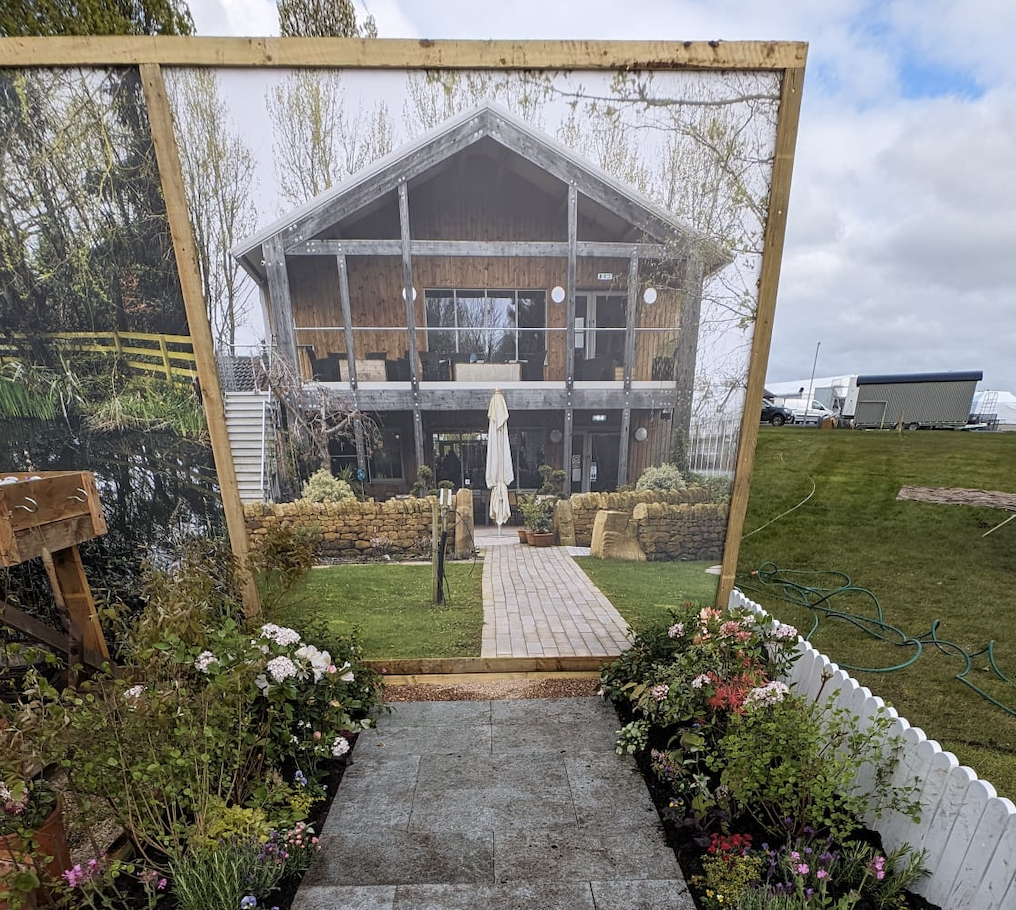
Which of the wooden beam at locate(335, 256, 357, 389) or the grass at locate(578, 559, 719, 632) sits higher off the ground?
the wooden beam at locate(335, 256, 357, 389)

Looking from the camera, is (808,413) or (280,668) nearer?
(280,668)

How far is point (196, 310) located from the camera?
2.83m

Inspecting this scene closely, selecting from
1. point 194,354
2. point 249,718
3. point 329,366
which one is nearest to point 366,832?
point 249,718

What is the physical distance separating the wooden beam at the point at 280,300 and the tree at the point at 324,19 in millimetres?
3793

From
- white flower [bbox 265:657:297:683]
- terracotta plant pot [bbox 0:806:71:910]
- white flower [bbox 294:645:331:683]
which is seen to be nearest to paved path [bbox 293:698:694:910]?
white flower [bbox 294:645:331:683]

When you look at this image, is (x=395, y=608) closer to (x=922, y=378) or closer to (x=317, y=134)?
(x=317, y=134)

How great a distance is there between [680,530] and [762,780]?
162 centimetres

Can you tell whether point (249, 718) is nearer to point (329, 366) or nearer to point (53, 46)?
point (329, 366)

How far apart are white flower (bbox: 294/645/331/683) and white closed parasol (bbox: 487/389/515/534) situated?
4.53ft

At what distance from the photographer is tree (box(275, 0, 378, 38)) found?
193 inches

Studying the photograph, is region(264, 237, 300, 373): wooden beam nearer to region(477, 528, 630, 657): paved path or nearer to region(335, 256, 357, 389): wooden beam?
region(335, 256, 357, 389): wooden beam

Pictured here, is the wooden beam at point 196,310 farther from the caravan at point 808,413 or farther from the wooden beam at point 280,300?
the caravan at point 808,413

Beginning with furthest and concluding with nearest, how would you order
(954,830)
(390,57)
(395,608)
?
(395,608) < (390,57) < (954,830)

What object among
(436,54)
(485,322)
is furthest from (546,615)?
(436,54)
